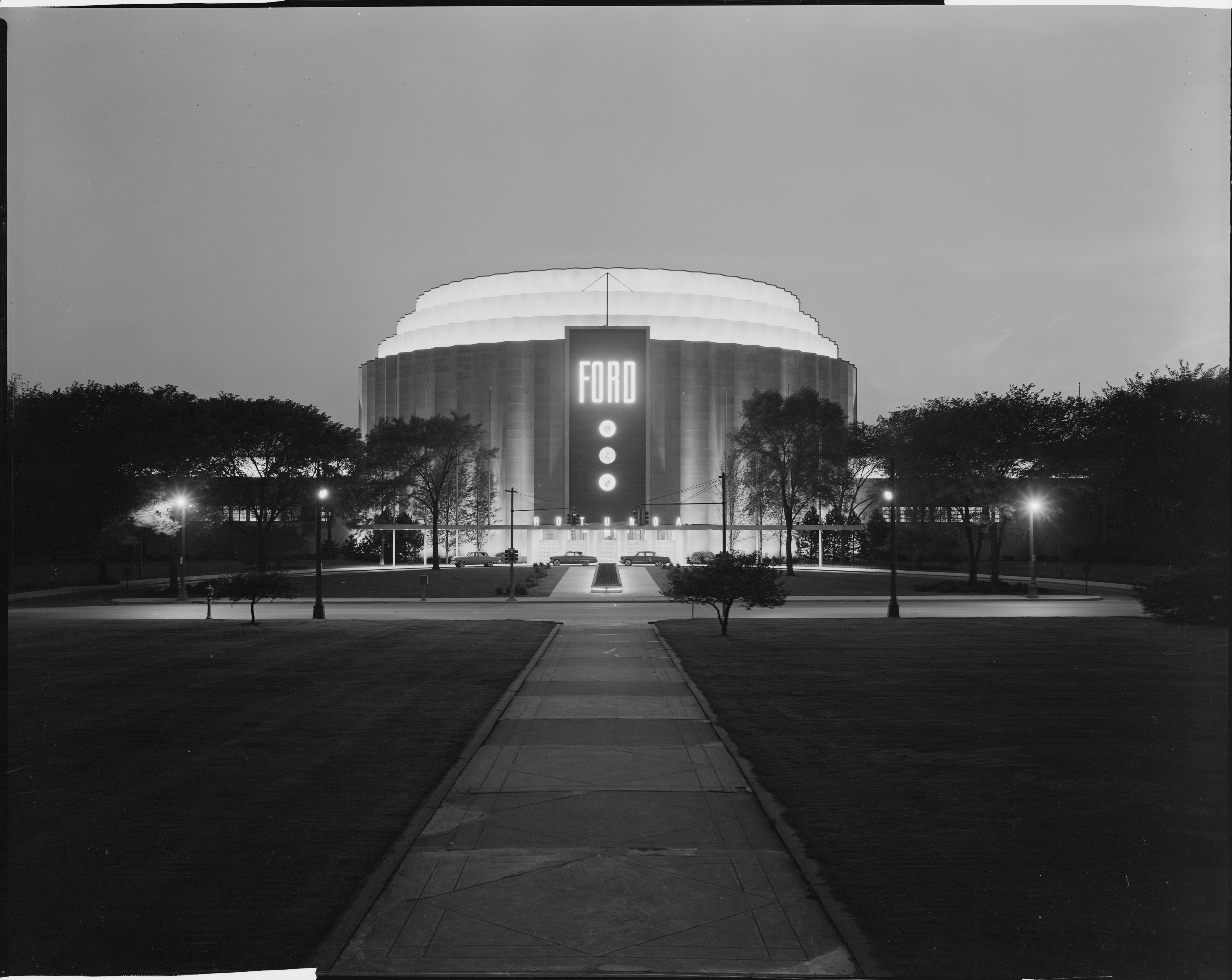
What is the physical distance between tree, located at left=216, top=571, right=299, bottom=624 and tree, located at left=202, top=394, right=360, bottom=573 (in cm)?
2737

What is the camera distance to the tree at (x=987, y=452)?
55938 mm

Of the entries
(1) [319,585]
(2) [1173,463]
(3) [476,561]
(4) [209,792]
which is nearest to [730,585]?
(2) [1173,463]

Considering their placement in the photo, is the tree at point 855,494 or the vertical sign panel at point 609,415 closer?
the tree at point 855,494

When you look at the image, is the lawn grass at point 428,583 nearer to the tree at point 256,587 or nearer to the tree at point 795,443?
the tree at point 256,587

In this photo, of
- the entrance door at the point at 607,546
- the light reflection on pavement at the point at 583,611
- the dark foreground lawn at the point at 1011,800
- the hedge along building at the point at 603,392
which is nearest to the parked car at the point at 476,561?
the hedge along building at the point at 603,392

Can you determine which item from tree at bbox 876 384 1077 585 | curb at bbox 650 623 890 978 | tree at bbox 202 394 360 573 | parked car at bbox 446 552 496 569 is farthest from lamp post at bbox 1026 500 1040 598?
parked car at bbox 446 552 496 569

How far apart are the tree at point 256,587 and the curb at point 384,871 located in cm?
2082

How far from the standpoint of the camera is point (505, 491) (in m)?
105

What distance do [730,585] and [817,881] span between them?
73.4 feet

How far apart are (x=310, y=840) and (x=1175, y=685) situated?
1564cm

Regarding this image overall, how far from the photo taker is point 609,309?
11325 cm

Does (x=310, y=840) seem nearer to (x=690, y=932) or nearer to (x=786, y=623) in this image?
(x=690, y=932)

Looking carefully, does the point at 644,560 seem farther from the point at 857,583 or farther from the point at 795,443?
the point at 857,583

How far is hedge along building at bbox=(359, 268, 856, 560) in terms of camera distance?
10700cm
